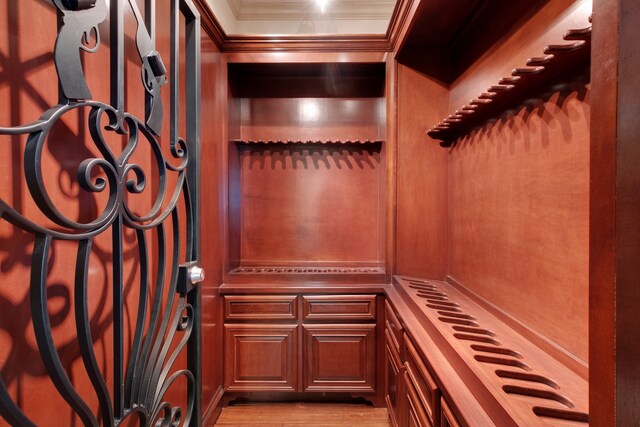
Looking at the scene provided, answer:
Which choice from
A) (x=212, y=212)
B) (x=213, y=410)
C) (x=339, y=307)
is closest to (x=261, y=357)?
(x=213, y=410)

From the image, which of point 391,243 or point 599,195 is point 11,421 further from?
point 391,243

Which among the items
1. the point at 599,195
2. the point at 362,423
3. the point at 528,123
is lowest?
the point at 362,423

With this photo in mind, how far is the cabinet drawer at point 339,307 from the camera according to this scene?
213cm

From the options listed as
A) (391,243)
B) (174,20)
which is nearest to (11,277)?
(174,20)

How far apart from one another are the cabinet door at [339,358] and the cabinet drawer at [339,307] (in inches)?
2.6

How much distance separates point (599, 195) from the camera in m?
0.43

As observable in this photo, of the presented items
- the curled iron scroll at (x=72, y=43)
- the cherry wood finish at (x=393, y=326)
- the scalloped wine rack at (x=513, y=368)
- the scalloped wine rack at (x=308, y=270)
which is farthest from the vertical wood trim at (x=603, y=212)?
the scalloped wine rack at (x=308, y=270)

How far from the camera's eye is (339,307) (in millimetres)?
2145

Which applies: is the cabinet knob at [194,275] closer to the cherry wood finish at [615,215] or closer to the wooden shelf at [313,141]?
the cherry wood finish at [615,215]

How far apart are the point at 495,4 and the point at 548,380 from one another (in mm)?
1563

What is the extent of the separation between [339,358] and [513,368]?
1373 mm

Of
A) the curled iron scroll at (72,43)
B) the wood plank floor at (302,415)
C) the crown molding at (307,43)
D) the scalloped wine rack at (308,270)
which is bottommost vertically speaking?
the wood plank floor at (302,415)

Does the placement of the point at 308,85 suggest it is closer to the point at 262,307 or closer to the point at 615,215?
the point at 262,307

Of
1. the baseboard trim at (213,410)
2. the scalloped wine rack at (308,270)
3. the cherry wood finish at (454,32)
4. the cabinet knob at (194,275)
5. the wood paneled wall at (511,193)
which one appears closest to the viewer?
the wood paneled wall at (511,193)
